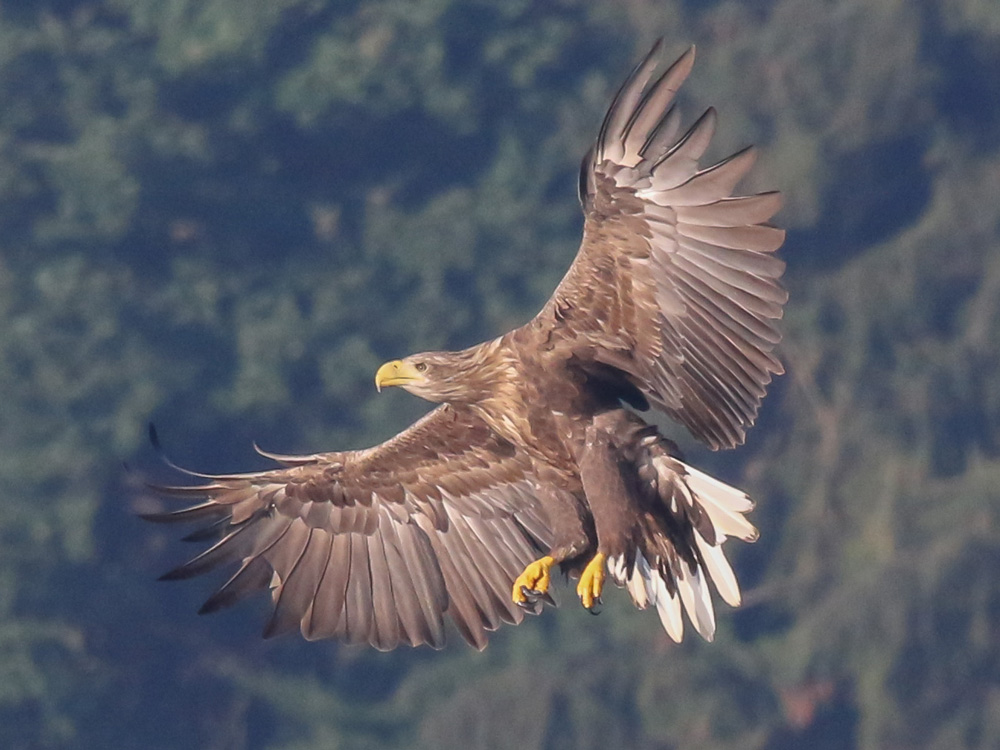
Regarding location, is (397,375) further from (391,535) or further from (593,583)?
(593,583)

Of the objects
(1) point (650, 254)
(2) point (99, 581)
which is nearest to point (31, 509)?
(2) point (99, 581)

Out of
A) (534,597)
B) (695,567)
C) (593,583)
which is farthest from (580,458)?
(534,597)

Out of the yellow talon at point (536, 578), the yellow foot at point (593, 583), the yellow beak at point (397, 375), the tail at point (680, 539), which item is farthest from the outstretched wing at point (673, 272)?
the yellow talon at point (536, 578)

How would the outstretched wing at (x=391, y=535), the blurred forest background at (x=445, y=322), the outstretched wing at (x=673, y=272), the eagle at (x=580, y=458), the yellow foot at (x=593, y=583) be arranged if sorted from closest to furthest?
the outstretched wing at (x=673, y=272), the eagle at (x=580, y=458), the yellow foot at (x=593, y=583), the outstretched wing at (x=391, y=535), the blurred forest background at (x=445, y=322)

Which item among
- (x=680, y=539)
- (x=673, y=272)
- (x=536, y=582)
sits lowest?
(x=680, y=539)

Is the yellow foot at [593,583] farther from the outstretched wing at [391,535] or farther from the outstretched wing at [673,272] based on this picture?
the outstretched wing at [391,535]

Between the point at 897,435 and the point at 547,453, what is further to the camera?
the point at 897,435

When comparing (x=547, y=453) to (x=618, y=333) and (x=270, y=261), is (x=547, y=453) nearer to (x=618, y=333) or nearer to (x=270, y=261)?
(x=618, y=333)
